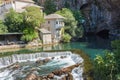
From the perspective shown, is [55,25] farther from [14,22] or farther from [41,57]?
[41,57]

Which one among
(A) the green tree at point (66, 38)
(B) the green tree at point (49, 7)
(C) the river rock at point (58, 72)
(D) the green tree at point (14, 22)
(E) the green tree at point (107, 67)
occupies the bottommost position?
(C) the river rock at point (58, 72)

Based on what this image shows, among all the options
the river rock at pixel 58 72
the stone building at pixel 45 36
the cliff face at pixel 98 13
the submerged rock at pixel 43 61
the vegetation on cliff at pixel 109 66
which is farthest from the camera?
the cliff face at pixel 98 13

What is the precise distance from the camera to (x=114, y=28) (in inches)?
2576

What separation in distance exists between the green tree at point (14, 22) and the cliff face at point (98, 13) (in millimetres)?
21212

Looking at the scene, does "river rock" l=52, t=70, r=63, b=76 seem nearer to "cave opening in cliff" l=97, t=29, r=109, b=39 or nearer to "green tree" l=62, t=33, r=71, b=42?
"green tree" l=62, t=33, r=71, b=42

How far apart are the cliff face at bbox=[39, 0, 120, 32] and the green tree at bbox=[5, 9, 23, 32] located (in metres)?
21.2

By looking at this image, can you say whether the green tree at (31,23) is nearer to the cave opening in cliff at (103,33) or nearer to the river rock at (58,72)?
the river rock at (58,72)

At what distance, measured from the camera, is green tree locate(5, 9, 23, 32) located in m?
49.2

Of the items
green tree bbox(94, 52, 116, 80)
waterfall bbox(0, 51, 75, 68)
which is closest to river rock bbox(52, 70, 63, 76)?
green tree bbox(94, 52, 116, 80)

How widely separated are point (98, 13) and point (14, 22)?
25216 millimetres

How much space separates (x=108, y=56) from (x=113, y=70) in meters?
0.98

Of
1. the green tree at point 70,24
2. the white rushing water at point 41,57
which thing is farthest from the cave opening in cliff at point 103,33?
the white rushing water at point 41,57

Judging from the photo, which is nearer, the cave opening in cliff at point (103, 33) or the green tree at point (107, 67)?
the green tree at point (107, 67)

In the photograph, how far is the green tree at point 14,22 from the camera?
4922cm
